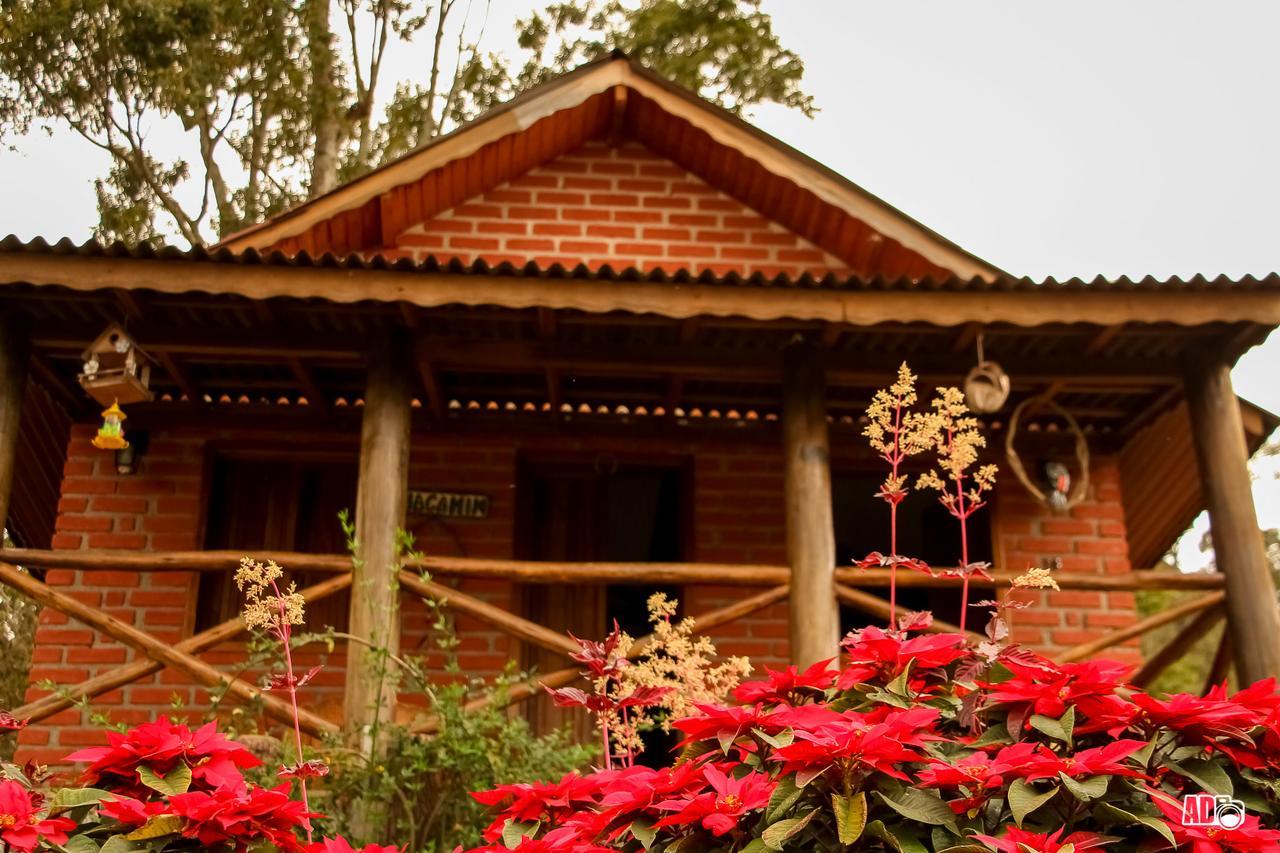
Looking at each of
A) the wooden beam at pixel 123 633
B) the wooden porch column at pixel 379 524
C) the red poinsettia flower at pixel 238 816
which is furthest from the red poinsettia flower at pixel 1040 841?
A: the wooden beam at pixel 123 633

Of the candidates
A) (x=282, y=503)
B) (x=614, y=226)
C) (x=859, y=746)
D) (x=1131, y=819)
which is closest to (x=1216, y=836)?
(x=1131, y=819)

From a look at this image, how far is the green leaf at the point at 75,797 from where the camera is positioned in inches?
97.3

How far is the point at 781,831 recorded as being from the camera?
2143mm

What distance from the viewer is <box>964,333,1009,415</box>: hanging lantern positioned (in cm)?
609

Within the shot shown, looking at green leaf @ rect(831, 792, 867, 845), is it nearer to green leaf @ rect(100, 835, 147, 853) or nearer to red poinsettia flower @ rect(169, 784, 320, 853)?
red poinsettia flower @ rect(169, 784, 320, 853)

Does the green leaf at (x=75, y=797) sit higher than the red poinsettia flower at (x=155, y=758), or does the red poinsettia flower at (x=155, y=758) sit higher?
the red poinsettia flower at (x=155, y=758)

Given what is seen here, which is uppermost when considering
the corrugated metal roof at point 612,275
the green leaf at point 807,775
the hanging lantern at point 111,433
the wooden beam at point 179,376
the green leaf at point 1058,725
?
the corrugated metal roof at point 612,275

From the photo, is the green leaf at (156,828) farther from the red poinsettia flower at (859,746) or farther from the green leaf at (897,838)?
the green leaf at (897,838)

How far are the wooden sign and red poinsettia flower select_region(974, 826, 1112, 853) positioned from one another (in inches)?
235

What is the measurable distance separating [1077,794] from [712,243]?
688cm

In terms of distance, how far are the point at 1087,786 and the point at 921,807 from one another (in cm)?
28

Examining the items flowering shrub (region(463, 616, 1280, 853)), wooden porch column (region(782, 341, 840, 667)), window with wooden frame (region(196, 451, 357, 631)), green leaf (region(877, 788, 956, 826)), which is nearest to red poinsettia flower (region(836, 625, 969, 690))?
flowering shrub (region(463, 616, 1280, 853))

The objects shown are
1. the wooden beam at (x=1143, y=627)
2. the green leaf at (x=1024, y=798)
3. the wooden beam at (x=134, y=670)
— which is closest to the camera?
the green leaf at (x=1024, y=798)

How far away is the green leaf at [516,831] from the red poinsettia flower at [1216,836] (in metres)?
1.16
